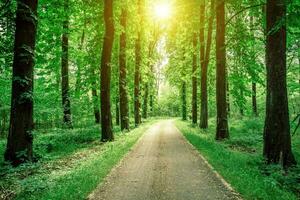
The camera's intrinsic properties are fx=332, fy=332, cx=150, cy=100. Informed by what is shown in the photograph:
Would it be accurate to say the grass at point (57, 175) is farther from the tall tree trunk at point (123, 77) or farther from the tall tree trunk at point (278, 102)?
the tall tree trunk at point (123, 77)

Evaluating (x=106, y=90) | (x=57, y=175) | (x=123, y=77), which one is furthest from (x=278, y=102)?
(x=123, y=77)

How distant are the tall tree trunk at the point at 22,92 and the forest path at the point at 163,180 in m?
3.66

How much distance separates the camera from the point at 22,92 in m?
12.2

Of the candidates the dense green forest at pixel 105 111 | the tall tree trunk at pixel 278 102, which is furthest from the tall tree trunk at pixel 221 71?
the tall tree trunk at pixel 278 102

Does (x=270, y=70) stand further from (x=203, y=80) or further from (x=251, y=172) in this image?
(x=203, y=80)

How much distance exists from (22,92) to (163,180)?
6181 mm

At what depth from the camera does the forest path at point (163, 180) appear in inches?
329

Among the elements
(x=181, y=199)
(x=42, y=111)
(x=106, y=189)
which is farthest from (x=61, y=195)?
(x=42, y=111)

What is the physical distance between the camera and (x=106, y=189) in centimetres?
904

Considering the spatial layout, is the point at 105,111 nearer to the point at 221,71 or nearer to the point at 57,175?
the point at 221,71

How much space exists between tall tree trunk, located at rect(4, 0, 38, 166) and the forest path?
12.0 feet

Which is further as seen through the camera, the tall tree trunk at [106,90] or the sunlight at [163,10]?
the sunlight at [163,10]

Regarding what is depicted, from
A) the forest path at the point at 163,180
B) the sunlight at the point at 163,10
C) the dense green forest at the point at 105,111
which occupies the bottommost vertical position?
the forest path at the point at 163,180

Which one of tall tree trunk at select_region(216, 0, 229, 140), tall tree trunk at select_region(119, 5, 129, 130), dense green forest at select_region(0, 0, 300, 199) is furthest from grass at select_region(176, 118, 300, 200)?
tall tree trunk at select_region(119, 5, 129, 130)
